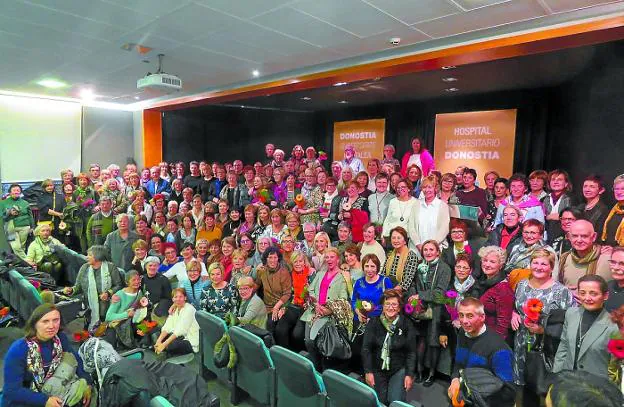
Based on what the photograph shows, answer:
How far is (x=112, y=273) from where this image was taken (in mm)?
4699

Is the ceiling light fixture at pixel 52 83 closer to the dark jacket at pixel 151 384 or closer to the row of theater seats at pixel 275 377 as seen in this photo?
the row of theater seats at pixel 275 377

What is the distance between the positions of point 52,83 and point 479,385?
836cm

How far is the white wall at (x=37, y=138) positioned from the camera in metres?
8.64

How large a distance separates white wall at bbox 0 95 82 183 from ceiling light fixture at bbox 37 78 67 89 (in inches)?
64.8

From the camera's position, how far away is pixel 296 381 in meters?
2.66

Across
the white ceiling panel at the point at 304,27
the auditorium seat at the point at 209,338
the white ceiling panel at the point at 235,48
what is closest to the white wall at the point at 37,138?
the white ceiling panel at the point at 235,48

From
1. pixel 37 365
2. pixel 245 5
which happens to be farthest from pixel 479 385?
pixel 245 5

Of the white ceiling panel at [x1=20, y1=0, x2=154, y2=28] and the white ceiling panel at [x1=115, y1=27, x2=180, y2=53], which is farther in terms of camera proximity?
the white ceiling panel at [x1=115, y1=27, x2=180, y2=53]

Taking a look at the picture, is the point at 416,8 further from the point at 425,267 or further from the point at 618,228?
the point at 618,228

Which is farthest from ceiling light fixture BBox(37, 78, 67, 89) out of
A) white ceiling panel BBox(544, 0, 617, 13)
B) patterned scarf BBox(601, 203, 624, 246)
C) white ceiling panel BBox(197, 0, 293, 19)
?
patterned scarf BBox(601, 203, 624, 246)

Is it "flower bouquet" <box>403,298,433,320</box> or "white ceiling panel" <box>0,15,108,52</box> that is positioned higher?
"white ceiling panel" <box>0,15,108,52</box>

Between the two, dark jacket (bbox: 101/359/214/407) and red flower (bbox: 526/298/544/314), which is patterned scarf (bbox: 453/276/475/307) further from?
A: dark jacket (bbox: 101/359/214/407)

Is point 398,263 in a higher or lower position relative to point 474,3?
lower

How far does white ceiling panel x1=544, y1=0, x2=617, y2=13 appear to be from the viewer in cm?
337
